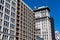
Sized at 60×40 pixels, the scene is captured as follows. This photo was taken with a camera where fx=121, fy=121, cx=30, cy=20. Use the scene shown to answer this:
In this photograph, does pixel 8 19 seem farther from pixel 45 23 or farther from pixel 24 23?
pixel 45 23

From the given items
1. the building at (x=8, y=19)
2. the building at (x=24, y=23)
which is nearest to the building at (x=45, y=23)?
the building at (x=24, y=23)

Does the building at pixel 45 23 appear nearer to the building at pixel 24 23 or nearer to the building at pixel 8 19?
the building at pixel 24 23

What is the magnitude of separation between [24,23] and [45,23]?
73.4 m

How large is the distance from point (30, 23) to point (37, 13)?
7451cm

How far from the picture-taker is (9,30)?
250ft

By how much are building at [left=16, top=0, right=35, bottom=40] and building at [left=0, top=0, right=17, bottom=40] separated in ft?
19.3

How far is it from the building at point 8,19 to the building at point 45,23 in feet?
279

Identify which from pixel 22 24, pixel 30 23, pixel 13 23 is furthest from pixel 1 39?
pixel 30 23

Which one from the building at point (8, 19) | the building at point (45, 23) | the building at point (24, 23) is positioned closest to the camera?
the building at point (8, 19)

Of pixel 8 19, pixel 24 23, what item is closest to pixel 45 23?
pixel 24 23

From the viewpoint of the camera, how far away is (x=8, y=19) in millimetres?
76875

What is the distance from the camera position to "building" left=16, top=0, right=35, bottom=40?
291 feet

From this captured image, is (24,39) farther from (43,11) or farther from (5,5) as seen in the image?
(43,11)

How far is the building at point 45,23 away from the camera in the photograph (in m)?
161
